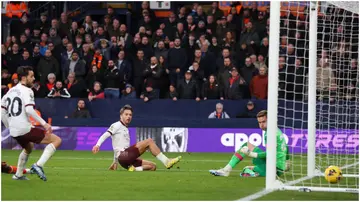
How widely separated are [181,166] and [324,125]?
480 cm

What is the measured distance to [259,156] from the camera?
1309 centimetres

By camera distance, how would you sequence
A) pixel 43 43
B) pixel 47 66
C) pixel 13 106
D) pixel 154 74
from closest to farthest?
pixel 13 106, pixel 154 74, pixel 47 66, pixel 43 43

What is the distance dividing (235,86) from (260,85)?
0.66 metres

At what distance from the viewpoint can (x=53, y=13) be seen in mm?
28531

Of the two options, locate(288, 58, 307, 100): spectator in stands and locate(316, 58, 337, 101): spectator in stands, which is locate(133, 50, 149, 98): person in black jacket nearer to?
locate(288, 58, 307, 100): spectator in stands

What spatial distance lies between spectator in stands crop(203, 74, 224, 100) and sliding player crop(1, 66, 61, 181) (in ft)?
33.7

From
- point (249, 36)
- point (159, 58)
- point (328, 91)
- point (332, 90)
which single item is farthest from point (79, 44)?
point (332, 90)

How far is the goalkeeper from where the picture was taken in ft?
42.4

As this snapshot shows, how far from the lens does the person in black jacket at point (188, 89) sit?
73.1ft

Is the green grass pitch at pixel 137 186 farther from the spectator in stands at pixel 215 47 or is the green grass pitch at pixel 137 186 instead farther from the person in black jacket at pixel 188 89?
the spectator in stands at pixel 215 47

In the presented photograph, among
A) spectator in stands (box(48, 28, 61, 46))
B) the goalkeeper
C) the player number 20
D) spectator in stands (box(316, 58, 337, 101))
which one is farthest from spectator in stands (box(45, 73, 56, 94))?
the player number 20

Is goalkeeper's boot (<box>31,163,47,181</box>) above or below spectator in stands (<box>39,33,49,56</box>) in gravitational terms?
below

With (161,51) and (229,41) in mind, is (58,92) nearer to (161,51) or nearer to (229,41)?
(161,51)

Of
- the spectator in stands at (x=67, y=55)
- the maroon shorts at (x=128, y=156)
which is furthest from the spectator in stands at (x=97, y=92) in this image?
the maroon shorts at (x=128, y=156)
